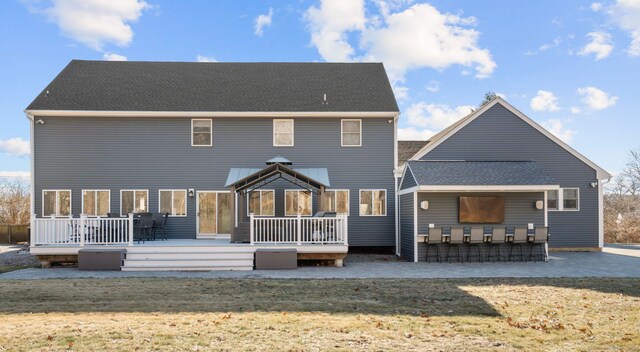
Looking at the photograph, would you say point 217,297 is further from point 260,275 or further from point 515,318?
point 515,318

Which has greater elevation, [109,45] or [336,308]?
[109,45]

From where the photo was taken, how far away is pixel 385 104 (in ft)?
65.3

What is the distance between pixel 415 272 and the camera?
13.9 metres

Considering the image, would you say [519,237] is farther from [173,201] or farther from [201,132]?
[173,201]

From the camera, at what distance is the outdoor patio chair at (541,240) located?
16.6 meters

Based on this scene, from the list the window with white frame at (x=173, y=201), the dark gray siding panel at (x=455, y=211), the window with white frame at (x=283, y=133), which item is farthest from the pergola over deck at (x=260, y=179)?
the dark gray siding panel at (x=455, y=211)

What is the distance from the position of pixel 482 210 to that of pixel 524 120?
16.1ft

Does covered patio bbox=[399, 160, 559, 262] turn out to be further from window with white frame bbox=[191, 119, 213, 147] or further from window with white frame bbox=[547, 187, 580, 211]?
window with white frame bbox=[191, 119, 213, 147]

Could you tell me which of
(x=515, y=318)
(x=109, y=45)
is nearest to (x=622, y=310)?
(x=515, y=318)

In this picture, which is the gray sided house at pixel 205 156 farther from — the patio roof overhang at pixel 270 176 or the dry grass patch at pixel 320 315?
the dry grass patch at pixel 320 315

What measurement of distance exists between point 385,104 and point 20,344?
15541 millimetres

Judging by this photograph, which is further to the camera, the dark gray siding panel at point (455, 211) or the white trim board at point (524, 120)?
the white trim board at point (524, 120)

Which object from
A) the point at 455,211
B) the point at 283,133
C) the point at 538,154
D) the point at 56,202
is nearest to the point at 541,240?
the point at 455,211

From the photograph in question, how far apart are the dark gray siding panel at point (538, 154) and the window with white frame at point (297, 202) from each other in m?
5.29
